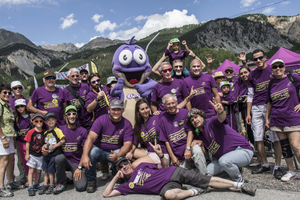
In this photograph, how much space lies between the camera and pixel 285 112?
10.9 ft

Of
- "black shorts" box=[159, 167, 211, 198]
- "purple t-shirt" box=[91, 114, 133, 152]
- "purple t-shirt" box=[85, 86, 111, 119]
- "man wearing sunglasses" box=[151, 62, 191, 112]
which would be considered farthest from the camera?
"purple t-shirt" box=[85, 86, 111, 119]

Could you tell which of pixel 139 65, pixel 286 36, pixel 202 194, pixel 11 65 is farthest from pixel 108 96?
pixel 286 36

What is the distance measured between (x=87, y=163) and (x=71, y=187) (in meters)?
0.82

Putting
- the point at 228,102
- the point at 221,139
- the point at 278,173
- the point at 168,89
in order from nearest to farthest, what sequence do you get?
the point at 221,139
the point at 278,173
the point at 168,89
the point at 228,102

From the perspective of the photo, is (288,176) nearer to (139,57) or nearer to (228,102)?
(228,102)

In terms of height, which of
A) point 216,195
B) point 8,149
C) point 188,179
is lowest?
point 216,195

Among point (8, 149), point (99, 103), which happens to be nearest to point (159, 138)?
point (99, 103)

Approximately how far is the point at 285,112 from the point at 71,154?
12.1ft

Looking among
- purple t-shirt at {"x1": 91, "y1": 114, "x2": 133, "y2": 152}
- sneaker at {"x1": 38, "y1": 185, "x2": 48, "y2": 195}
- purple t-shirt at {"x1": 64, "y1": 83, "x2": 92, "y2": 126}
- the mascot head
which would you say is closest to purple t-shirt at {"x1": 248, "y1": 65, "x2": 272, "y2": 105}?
the mascot head

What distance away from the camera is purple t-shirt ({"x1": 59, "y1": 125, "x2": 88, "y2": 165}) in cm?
377

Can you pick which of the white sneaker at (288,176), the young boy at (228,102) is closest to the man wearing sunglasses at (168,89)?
the young boy at (228,102)

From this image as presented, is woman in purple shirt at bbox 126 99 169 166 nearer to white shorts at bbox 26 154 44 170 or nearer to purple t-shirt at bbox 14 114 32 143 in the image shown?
white shorts at bbox 26 154 44 170

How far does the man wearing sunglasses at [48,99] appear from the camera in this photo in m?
4.25

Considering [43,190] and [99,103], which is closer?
[43,190]
